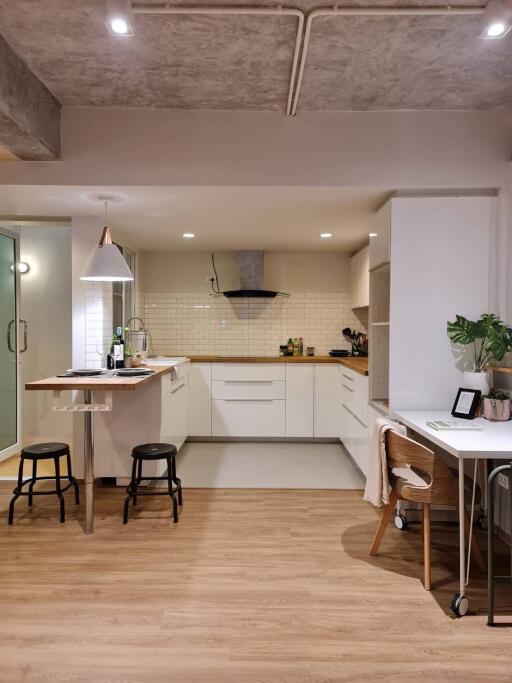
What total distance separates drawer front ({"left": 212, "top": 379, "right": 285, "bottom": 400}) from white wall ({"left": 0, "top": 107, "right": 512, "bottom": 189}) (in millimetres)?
2560

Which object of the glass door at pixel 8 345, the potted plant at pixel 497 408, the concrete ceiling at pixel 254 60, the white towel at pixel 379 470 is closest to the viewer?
the concrete ceiling at pixel 254 60

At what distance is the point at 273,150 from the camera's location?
10.4 feet

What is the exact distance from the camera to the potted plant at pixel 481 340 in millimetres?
2842

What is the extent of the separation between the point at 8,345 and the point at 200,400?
6.55ft

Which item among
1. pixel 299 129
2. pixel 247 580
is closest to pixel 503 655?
pixel 247 580

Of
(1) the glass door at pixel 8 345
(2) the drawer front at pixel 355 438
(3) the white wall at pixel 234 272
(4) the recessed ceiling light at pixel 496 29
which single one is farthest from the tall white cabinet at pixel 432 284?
(1) the glass door at pixel 8 345

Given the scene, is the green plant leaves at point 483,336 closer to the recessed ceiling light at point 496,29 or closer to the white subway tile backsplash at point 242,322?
the recessed ceiling light at point 496,29

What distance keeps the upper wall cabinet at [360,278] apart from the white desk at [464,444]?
224cm

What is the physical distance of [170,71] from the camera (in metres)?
2.67

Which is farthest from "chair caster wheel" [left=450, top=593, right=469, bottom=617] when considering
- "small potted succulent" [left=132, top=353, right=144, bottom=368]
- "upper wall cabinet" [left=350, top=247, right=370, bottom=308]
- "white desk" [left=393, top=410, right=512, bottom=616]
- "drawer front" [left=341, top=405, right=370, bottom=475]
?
"upper wall cabinet" [left=350, top=247, right=370, bottom=308]

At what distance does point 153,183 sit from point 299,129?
40.6 inches

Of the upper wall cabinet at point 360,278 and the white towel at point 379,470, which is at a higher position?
the upper wall cabinet at point 360,278

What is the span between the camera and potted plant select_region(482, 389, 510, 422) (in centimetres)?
278

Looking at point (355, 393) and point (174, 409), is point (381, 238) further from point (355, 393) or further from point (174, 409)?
point (174, 409)
